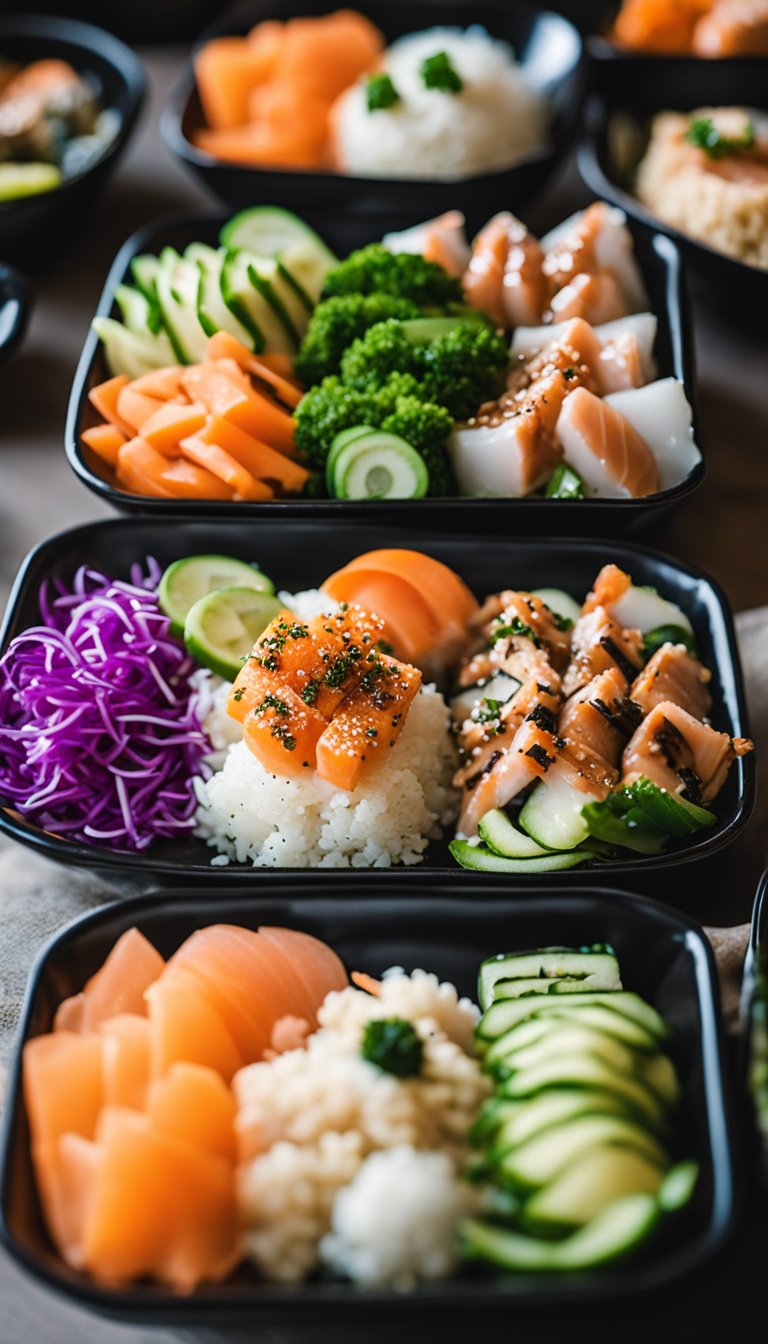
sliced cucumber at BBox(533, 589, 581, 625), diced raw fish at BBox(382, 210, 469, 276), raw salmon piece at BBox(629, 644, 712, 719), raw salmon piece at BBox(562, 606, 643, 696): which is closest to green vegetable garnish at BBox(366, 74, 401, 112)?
diced raw fish at BBox(382, 210, 469, 276)

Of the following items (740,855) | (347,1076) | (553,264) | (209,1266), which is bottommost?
(740,855)

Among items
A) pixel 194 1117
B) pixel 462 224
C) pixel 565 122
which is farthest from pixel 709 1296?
pixel 565 122

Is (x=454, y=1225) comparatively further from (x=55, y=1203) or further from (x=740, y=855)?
(x=740, y=855)

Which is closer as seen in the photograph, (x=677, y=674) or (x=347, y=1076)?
(x=347, y=1076)

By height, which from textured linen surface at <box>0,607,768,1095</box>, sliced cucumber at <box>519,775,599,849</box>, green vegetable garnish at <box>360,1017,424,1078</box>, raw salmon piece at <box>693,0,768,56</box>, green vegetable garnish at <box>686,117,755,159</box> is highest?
raw salmon piece at <box>693,0,768,56</box>

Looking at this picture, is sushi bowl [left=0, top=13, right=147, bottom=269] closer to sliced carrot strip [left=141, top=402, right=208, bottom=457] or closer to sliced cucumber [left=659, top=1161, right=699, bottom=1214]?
sliced carrot strip [left=141, top=402, right=208, bottom=457]

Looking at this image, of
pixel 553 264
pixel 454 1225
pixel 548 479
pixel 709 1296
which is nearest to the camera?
pixel 454 1225

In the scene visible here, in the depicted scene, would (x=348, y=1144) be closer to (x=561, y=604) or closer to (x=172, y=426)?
(x=561, y=604)
